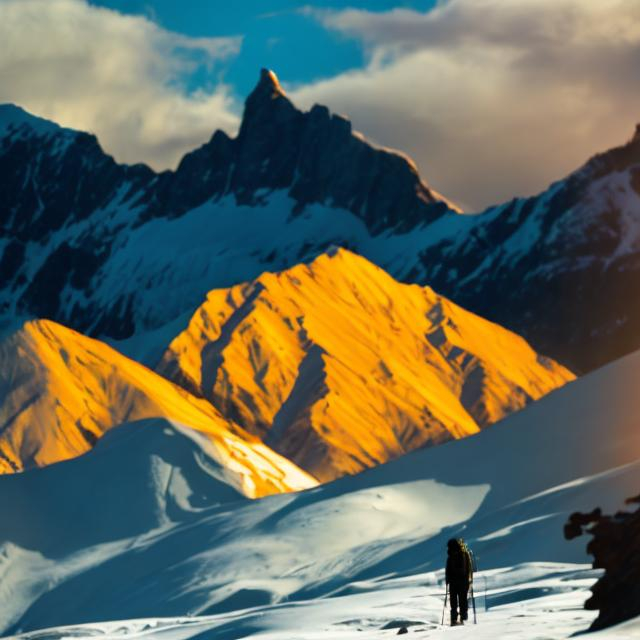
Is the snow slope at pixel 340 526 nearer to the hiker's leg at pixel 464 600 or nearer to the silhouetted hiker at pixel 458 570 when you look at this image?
the hiker's leg at pixel 464 600

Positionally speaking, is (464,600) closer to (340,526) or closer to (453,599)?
(453,599)

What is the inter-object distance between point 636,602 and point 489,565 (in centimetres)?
5644

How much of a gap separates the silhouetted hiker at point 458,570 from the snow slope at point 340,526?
43841 millimetres

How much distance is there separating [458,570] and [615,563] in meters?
2.62

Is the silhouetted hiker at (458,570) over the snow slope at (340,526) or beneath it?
beneath

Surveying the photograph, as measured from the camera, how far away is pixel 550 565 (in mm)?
64188

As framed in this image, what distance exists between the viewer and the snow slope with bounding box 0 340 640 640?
96250 mm

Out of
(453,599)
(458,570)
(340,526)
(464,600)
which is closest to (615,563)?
(458,570)

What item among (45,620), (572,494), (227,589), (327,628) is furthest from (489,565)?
(327,628)

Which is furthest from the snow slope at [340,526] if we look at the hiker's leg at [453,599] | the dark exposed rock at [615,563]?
the dark exposed rock at [615,563]

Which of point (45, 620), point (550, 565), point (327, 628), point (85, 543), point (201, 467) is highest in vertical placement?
point (201, 467)

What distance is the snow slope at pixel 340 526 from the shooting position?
9625cm

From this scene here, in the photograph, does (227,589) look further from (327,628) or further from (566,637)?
(566,637)

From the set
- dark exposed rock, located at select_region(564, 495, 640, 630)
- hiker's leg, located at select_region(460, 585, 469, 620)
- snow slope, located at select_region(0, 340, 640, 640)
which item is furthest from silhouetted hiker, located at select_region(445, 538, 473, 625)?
snow slope, located at select_region(0, 340, 640, 640)
